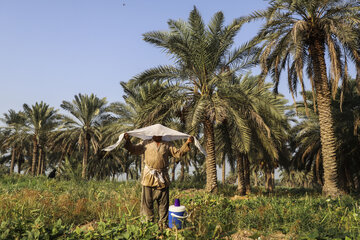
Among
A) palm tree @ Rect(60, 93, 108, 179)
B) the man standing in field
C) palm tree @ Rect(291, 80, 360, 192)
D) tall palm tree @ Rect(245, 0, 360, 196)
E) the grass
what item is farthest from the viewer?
palm tree @ Rect(60, 93, 108, 179)

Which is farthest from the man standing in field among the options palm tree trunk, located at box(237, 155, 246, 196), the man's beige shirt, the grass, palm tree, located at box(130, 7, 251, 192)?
palm tree trunk, located at box(237, 155, 246, 196)

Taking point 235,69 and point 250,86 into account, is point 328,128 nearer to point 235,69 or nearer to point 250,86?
point 235,69

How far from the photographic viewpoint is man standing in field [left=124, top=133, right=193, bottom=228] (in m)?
5.55

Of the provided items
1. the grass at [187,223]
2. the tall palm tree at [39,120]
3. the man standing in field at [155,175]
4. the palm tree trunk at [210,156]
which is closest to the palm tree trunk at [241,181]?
the palm tree trunk at [210,156]

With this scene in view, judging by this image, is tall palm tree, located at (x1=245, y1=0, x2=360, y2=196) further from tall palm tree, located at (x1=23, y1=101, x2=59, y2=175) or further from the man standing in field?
tall palm tree, located at (x1=23, y1=101, x2=59, y2=175)

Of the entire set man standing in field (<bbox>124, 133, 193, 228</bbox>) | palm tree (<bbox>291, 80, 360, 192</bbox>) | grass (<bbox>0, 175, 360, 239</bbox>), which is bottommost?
grass (<bbox>0, 175, 360, 239</bbox>)

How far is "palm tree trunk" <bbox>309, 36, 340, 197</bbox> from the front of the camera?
12091mm

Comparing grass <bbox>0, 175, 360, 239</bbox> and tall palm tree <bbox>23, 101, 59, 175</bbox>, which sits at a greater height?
tall palm tree <bbox>23, 101, 59, 175</bbox>

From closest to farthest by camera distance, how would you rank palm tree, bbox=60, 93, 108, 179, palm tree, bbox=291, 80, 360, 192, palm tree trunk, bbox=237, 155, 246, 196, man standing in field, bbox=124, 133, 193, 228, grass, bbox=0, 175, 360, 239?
grass, bbox=0, 175, 360, 239
man standing in field, bbox=124, 133, 193, 228
palm tree trunk, bbox=237, 155, 246, 196
palm tree, bbox=291, 80, 360, 192
palm tree, bbox=60, 93, 108, 179

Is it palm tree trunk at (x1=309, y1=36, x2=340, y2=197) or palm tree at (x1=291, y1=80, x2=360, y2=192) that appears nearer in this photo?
palm tree trunk at (x1=309, y1=36, x2=340, y2=197)

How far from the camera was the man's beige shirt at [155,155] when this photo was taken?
5.55 meters

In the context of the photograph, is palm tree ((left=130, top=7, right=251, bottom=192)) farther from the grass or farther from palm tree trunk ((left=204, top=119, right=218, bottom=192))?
the grass

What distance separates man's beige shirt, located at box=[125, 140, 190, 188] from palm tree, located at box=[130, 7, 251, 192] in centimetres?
740

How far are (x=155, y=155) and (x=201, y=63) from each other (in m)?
8.62
